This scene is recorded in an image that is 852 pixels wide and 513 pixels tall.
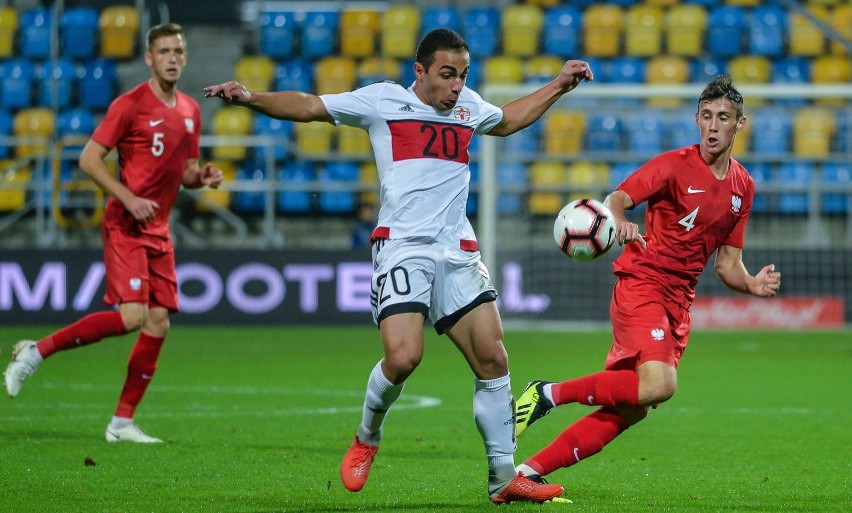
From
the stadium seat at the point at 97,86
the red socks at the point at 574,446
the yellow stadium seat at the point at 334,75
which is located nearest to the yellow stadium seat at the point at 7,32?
the stadium seat at the point at 97,86

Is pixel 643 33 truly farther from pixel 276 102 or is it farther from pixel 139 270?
pixel 276 102

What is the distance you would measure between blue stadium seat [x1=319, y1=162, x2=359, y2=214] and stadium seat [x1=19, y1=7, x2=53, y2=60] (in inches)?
198

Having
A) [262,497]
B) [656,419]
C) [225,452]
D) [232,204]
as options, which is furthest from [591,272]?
[262,497]

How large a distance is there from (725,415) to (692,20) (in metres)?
12.8

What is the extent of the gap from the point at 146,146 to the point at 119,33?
1389cm

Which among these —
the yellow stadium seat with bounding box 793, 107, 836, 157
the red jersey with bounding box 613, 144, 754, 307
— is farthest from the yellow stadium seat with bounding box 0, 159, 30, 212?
the red jersey with bounding box 613, 144, 754, 307

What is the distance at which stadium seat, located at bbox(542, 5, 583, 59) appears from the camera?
2128 cm

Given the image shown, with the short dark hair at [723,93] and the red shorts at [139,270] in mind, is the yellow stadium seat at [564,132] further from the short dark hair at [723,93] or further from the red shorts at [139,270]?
the short dark hair at [723,93]

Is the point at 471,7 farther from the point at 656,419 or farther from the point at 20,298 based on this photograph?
the point at 656,419

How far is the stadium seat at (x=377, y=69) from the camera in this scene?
20.6 metres

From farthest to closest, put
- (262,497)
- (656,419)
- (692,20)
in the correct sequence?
(692,20) → (656,419) → (262,497)

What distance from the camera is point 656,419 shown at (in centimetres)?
941

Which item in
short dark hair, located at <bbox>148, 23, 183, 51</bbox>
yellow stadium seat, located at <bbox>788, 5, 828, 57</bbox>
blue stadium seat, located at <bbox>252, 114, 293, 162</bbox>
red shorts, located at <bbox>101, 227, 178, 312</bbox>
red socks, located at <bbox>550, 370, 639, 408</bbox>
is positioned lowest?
red socks, located at <bbox>550, 370, 639, 408</bbox>

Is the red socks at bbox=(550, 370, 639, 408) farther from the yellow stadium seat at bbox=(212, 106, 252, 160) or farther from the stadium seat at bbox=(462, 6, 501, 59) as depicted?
the stadium seat at bbox=(462, 6, 501, 59)
